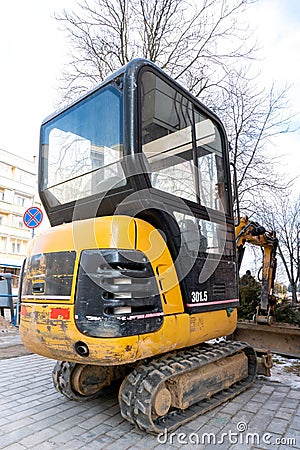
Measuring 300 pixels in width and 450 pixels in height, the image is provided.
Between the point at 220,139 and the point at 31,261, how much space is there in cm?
232

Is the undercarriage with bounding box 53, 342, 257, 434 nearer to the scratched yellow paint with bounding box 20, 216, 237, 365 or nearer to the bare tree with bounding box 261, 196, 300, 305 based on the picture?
the scratched yellow paint with bounding box 20, 216, 237, 365

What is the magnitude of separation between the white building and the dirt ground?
22.2 meters

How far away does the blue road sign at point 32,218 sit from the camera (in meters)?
7.27

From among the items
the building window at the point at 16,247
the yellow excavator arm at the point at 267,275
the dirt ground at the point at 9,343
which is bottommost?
the dirt ground at the point at 9,343

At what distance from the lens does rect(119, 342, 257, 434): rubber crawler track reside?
272 cm

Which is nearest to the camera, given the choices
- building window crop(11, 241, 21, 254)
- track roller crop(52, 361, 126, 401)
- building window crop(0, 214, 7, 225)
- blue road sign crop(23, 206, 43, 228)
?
track roller crop(52, 361, 126, 401)

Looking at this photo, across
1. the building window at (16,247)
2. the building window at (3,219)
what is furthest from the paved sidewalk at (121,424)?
the building window at (3,219)

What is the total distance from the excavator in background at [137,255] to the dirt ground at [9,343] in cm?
266

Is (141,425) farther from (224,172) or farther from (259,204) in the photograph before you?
(259,204)

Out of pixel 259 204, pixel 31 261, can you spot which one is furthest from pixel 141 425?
pixel 259 204

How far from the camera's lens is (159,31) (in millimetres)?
9258

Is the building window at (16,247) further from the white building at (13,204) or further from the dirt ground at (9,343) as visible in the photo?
the dirt ground at (9,343)

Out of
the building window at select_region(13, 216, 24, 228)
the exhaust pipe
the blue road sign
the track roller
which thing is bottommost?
the track roller

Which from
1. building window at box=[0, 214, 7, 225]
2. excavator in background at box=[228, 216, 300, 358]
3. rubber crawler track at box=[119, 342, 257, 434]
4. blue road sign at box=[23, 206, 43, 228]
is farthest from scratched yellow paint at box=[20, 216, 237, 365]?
building window at box=[0, 214, 7, 225]
